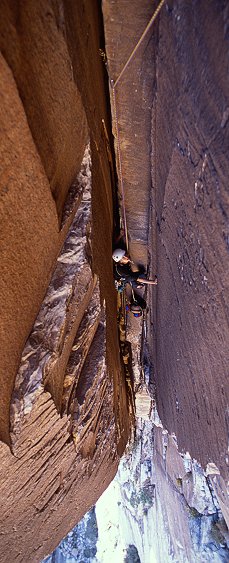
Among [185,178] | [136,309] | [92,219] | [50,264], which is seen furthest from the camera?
[136,309]

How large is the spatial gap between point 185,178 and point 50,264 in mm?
808

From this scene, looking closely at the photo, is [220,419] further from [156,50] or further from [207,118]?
[156,50]

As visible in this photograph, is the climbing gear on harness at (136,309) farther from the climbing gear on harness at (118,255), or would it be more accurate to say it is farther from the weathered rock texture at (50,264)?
the weathered rock texture at (50,264)

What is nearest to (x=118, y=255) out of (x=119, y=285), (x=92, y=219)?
(x=119, y=285)

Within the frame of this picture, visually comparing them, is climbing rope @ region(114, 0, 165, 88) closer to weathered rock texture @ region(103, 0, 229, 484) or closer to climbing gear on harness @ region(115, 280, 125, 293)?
weathered rock texture @ region(103, 0, 229, 484)

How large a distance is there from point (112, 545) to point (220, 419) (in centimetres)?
723

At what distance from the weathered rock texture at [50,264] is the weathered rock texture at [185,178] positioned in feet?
0.75

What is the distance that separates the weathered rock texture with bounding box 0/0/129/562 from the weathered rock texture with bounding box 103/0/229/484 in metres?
0.23

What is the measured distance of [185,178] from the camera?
2.00 metres

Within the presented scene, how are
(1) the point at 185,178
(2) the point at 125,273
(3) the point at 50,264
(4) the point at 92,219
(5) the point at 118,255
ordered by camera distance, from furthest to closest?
(2) the point at 125,273 → (5) the point at 118,255 → (4) the point at 92,219 → (3) the point at 50,264 → (1) the point at 185,178

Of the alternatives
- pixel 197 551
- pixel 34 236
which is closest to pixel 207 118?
pixel 34 236

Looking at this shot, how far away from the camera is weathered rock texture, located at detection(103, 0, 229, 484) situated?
1573 millimetres

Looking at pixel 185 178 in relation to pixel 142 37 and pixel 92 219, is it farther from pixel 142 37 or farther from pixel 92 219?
pixel 142 37

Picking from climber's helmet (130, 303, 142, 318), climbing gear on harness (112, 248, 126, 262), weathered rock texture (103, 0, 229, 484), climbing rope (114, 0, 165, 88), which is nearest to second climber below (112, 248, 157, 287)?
climbing gear on harness (112, 248, 126, 262)
